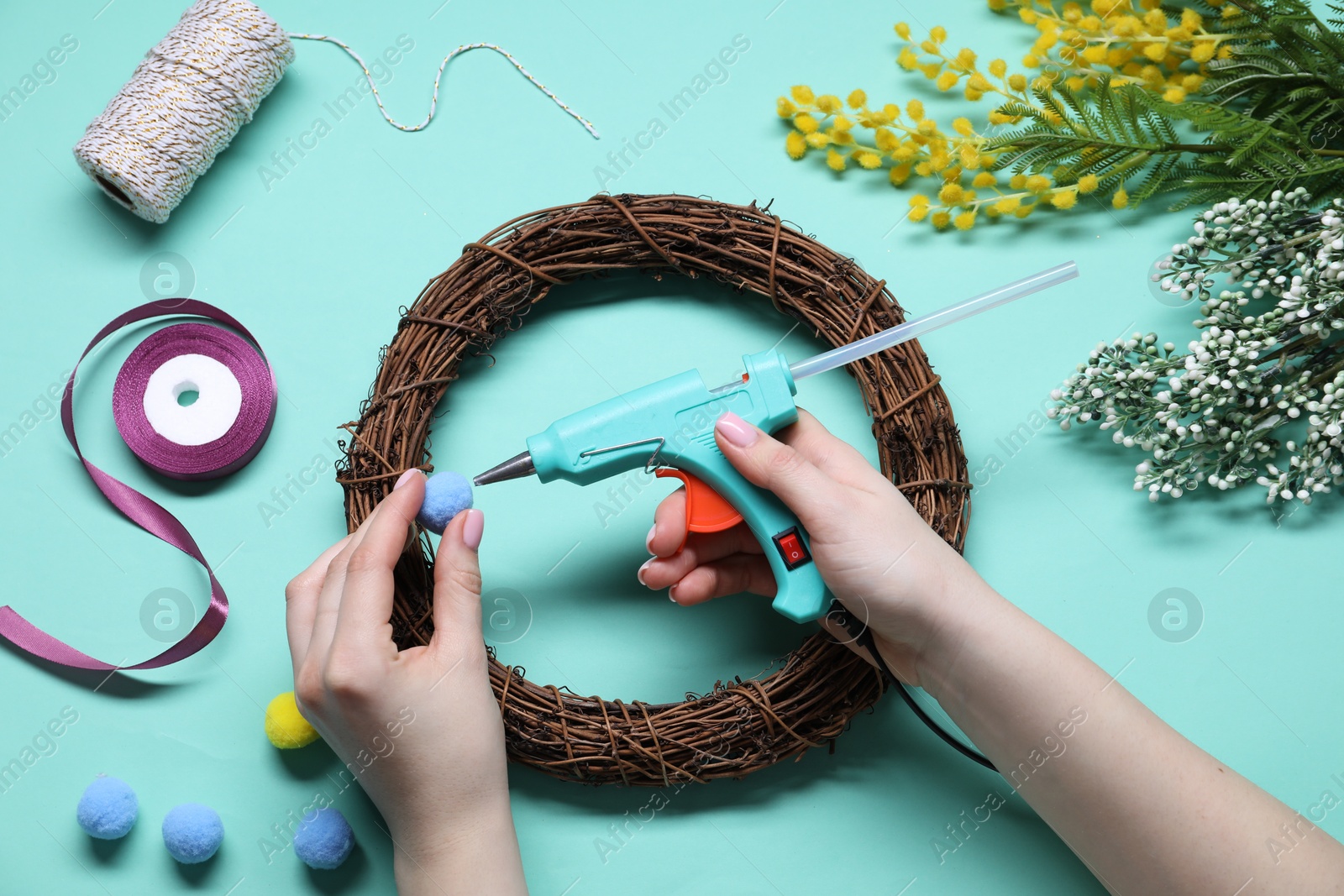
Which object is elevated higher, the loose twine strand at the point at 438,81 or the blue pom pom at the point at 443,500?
the loose twine strand at the point at 438,81

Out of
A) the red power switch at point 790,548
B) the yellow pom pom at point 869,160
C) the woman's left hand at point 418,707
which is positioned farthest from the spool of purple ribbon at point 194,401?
the yellow pom pom at point 869,160

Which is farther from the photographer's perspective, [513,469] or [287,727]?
[287,727]

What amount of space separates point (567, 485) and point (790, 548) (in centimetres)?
43

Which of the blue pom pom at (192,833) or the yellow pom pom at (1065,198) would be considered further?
the yellow pom pom at (1065,198)

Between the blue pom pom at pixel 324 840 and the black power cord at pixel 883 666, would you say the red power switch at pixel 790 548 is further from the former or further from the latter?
the blue pom pom at pixel 324 840

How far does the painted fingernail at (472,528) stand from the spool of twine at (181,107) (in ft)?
2.59

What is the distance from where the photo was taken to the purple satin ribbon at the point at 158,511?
143 cm

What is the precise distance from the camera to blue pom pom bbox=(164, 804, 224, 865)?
136cm

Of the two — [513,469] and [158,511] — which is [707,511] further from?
[158,511]

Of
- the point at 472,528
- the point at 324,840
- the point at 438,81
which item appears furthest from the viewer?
the point at 438,81

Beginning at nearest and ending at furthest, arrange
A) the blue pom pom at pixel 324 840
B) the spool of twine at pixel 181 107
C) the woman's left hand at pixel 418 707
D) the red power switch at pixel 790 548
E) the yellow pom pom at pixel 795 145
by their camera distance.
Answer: the woman's left hand at pixel 418 707 → the red power switch at pixel 790 548 → the blue pom pom at pixel 324 840 → the spool of twine at pixel 181 107 → the yellow pom pom at pixel 795 145

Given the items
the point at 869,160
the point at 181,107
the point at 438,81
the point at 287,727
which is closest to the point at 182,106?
the point at 181,107

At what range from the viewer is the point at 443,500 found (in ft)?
4.12

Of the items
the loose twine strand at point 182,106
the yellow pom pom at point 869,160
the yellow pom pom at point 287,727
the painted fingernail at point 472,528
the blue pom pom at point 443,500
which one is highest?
the loose twine strand at point 182,106
